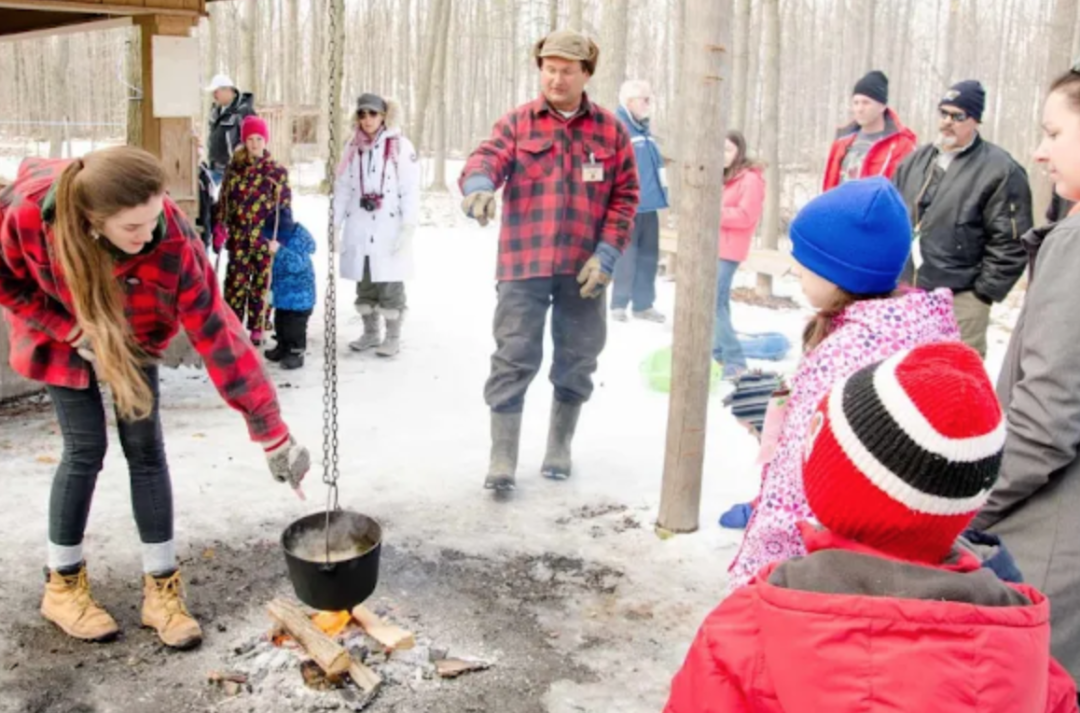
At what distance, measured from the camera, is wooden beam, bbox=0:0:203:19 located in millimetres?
5691

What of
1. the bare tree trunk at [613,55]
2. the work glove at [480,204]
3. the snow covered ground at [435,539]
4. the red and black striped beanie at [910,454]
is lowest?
the snow covered ground at [435,539]

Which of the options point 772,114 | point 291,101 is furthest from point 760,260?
point 291,101

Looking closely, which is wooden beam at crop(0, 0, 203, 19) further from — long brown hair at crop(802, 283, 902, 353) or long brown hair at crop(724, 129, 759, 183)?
long brown hair at crop(802, 283, 902, 353)

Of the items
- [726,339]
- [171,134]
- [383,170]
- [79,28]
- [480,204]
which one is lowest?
[726,339]

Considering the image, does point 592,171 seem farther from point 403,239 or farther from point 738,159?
point 738,159

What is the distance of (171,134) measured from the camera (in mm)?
6469

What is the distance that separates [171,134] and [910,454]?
601 centimetres

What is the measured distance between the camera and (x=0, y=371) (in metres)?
6.20

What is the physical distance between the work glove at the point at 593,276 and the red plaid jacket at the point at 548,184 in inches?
3.7

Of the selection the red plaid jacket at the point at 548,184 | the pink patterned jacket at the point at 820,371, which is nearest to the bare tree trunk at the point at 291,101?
the red plaid jacket at the point at 548,184

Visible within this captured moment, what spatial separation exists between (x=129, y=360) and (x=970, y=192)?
13.7ft

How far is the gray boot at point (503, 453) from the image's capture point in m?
4.99

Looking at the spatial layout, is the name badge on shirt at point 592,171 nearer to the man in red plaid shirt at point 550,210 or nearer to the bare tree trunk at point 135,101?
the man in red plaid shirt at point 550,210

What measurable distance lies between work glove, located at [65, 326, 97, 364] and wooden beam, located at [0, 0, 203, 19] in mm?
3235
